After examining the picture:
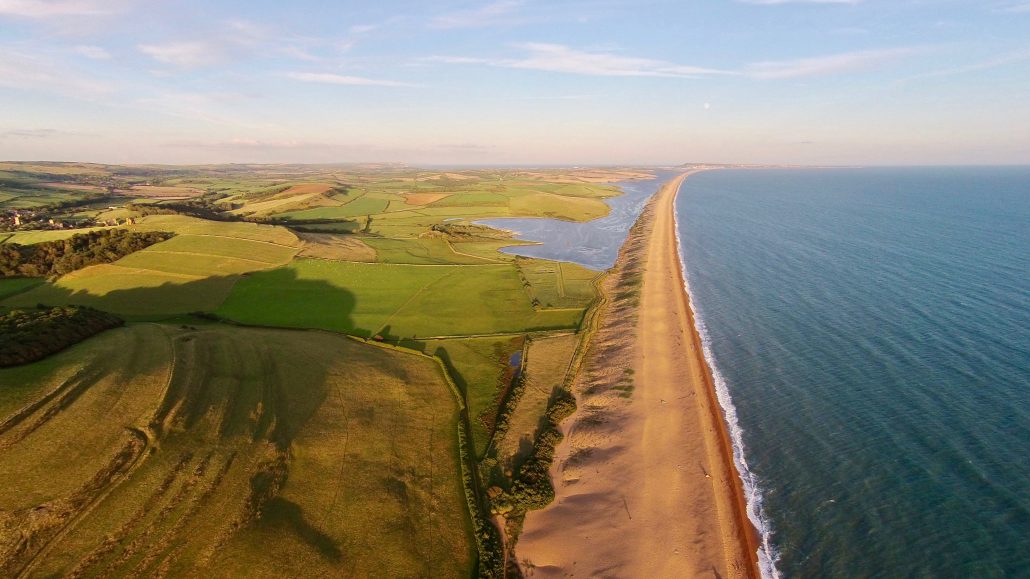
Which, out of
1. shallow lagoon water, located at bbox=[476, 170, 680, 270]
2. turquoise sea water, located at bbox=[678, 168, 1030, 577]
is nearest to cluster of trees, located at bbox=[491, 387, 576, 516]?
turquoise sea water, located at bbox=[678, 168, 1030, 577]

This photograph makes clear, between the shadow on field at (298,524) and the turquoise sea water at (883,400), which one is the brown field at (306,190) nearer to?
the turquoise sea water at (883,400)

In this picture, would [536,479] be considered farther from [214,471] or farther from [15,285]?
[15,285]

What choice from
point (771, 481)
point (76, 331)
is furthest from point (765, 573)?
point (76, 331)

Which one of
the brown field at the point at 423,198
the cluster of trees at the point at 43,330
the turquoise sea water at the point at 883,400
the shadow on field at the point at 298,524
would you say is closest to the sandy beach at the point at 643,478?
the turquoise sea water at the point at 883,400

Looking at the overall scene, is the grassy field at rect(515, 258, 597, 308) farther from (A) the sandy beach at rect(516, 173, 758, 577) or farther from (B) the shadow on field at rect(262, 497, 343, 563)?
(B) the shadow on field at rect(262, 497, 343, 563)

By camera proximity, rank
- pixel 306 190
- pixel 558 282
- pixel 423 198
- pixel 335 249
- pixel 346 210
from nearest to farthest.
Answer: pixel 558 282 < pixel 335 249 < pixel 346 210 < pixel 306 190 < pixel 423 198

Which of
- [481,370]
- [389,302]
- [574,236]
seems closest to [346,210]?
[574,236]
